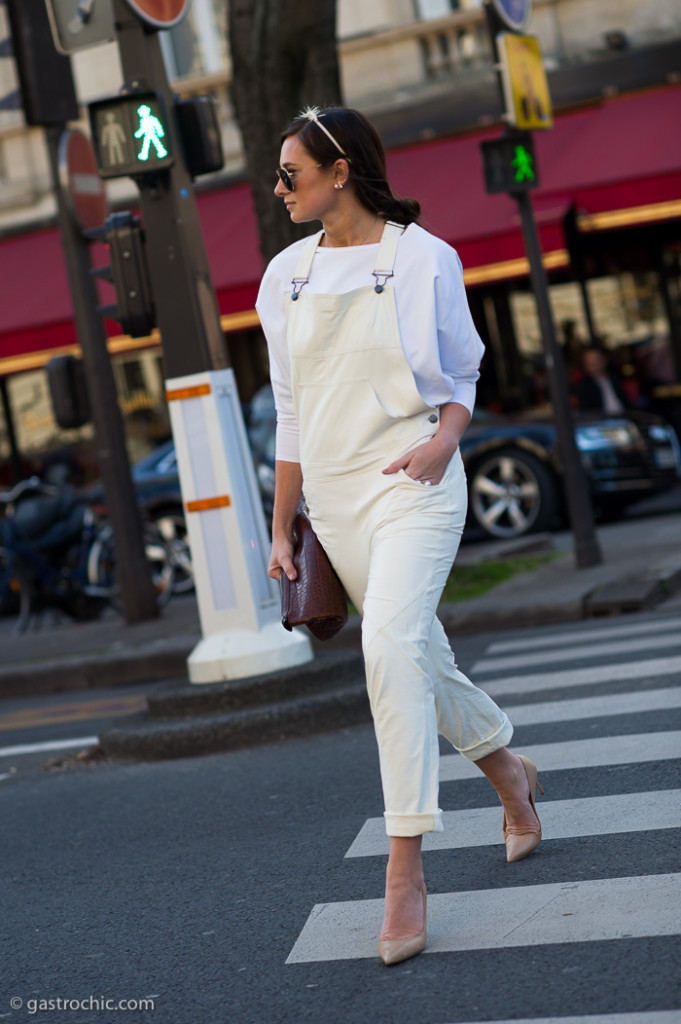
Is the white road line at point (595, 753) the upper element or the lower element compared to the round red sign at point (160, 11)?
lower

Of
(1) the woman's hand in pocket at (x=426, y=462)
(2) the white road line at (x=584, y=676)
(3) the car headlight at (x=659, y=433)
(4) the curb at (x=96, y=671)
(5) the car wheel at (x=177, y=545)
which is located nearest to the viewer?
(1) the woman's hand in pocket at (x=426, y=462)

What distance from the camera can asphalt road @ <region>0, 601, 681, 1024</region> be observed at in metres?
3.25

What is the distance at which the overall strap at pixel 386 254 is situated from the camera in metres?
3.54

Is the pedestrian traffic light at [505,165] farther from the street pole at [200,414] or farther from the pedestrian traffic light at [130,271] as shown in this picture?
the pedestrian traffic light at [130,271]

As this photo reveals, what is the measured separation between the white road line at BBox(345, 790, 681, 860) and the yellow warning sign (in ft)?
21.5

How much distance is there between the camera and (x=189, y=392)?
6.87 meters

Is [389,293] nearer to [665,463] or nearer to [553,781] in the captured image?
[553,781]

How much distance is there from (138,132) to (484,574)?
4790 millimetres

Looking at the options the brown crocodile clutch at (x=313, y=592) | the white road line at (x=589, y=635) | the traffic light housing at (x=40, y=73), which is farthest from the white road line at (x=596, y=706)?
the traffic light housing at (x=40, y=73)

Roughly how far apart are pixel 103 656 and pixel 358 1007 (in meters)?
6.80

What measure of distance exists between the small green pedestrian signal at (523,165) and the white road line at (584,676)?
436 centimetres

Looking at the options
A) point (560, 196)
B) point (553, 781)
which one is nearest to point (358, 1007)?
point (553, 781)

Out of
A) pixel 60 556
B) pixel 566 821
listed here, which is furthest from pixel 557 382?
pixel 566 821

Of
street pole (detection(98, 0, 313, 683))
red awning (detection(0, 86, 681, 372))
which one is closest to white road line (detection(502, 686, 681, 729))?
street pole (detection(98, 0, 313, 683))
